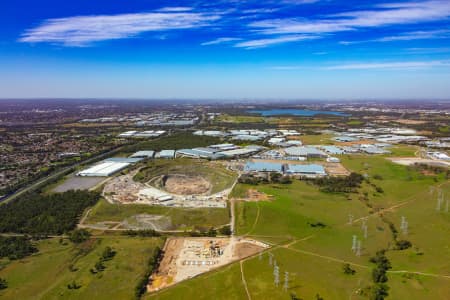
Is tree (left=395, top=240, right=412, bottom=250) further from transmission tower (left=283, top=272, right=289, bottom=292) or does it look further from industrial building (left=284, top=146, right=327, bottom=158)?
industrial building (left=284, top=146, right=327, bottom=158)

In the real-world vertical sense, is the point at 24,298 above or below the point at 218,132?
below

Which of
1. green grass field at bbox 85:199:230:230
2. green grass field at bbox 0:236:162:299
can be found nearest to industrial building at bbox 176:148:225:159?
green grass field at bbox 85:199:230:230

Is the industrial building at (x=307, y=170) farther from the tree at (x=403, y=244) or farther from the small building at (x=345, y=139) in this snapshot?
the small building at (x=345, y=139)

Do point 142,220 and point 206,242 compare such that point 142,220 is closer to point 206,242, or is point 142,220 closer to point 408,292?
point 206,242

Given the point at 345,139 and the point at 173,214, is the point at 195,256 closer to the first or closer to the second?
the point at 173,214

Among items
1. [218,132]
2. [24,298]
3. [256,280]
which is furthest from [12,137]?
[256,280]

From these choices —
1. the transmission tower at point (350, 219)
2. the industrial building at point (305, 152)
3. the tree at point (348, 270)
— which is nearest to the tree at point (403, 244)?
the transmission tower at point (350, 219)
